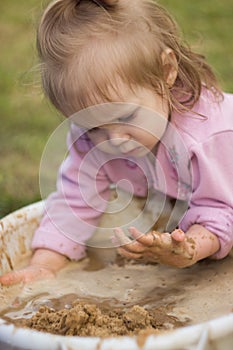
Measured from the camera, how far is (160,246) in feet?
4.22

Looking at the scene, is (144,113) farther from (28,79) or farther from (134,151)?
(28,79)

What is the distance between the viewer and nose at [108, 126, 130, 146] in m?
1.45

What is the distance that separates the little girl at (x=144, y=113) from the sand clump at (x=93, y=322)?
0.13 metres

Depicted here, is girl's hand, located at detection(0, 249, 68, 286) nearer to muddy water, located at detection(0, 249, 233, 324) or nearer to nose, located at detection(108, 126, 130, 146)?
muddy water, located at detection(0, 249, 233, 324)

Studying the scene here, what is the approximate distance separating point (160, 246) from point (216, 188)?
262 millimetres

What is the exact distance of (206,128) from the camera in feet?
4.98

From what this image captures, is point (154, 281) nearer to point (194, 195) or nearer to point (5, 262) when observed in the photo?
point (194, 195)

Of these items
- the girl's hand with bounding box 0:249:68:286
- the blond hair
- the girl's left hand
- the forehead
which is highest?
the blond hair

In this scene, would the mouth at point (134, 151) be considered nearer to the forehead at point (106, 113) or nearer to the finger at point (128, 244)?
the forehead at point (106, 113)

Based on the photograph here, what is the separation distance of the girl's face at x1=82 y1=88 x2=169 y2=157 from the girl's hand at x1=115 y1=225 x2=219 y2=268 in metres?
0.23

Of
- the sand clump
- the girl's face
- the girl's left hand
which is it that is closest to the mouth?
the girl's face

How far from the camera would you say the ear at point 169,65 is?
1481mm

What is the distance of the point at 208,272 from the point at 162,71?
471 millimetres

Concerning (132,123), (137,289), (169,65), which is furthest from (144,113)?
(137,289)
